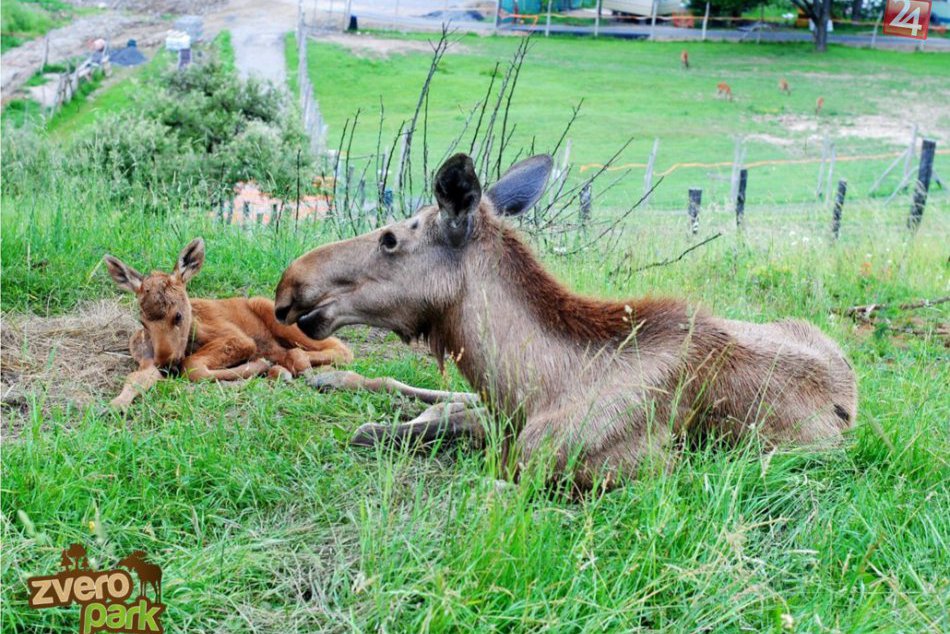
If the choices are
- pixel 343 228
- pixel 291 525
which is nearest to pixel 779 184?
pixel 343 228

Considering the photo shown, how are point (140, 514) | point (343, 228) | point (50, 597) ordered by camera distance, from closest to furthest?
point (50, 597) → point (140, 514) → point (343, 228)

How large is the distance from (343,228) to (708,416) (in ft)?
17.1

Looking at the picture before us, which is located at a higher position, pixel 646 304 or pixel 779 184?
pixel 646 304

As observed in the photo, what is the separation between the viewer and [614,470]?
4840mm

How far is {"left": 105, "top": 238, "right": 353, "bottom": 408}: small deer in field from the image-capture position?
7.06 m

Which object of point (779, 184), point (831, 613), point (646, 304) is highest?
point (646, 304)

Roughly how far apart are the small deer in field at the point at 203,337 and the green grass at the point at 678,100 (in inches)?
728

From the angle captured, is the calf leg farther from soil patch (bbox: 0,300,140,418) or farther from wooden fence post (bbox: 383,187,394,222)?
wooden fence post (bbox: 383,187,394,222)

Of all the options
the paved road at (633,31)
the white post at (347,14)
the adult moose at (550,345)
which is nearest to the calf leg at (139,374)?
the adult moose at (550,345)

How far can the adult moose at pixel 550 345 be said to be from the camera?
16.3ft

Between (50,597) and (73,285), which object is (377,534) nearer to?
(50,597)

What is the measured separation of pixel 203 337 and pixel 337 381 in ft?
4.55

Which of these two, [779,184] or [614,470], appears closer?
[614,470]

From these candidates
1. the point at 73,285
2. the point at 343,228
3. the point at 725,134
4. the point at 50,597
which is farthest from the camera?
the point at 725,134
